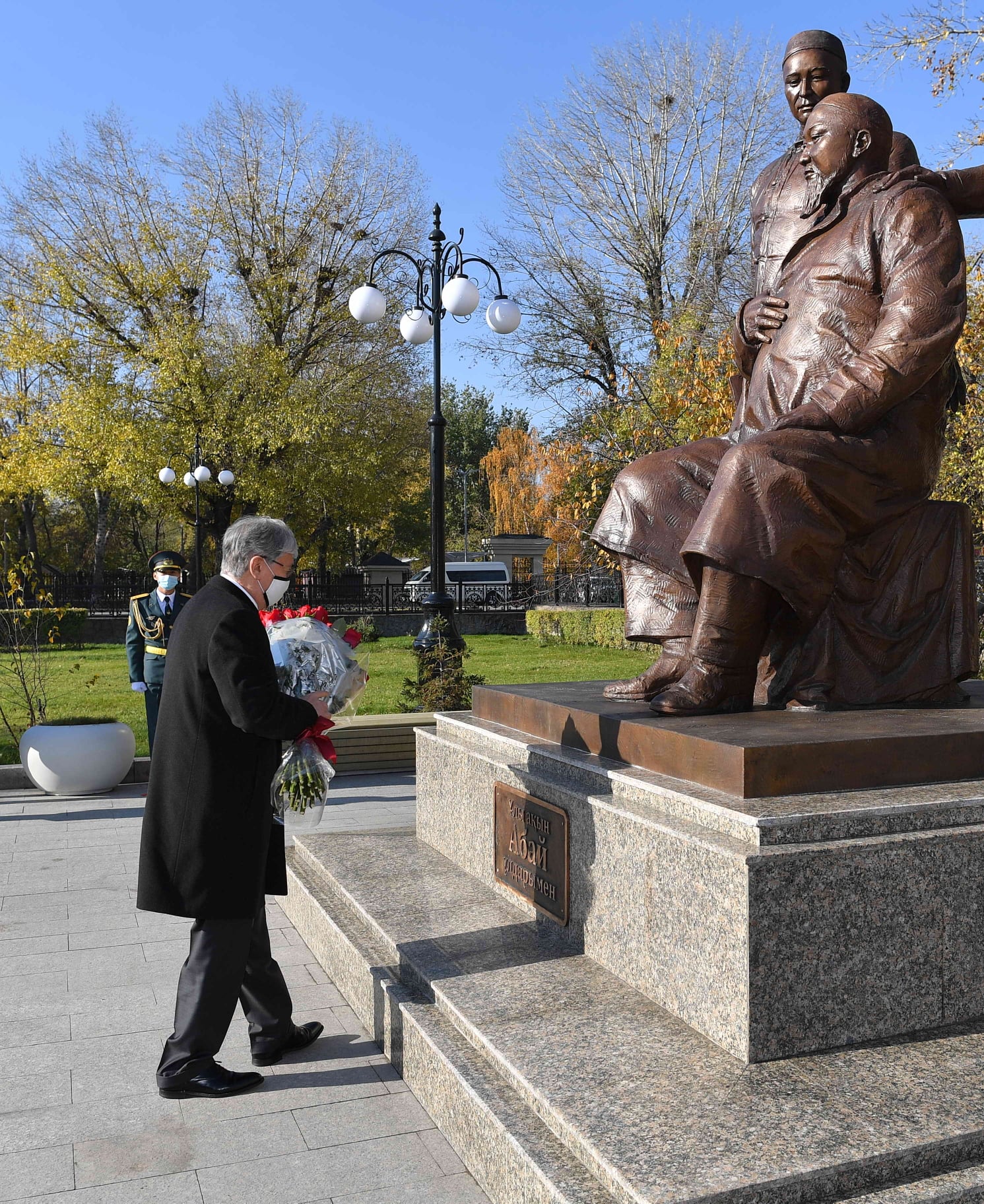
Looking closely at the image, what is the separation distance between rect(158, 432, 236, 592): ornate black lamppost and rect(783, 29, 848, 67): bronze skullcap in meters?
20.6

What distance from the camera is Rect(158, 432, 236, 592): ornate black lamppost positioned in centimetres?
2441

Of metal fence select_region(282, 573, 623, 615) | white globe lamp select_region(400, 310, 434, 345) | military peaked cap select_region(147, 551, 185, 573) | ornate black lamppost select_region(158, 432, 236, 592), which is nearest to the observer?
military peaked cap select_region(147, 551, 185, 573)

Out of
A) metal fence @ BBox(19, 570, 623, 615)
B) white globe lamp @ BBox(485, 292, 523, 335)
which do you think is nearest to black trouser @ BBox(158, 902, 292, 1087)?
white globe lamp @ BBox(485, 292, 523, 335)

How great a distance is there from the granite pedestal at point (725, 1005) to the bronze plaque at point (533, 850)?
7 centimetres

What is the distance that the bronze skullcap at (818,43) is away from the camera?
14.5 ft

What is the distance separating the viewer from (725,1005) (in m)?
2.92

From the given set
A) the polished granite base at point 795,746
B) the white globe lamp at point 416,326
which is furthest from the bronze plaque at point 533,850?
the white globe lamp at point 416,326

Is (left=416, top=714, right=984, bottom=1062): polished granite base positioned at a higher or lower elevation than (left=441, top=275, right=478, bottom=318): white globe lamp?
lower

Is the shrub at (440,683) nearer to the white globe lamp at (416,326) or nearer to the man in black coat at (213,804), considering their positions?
the white globe lamp at (416,326)

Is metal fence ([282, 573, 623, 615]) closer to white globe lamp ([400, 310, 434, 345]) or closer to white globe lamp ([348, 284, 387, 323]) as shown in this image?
white globe lamp ([400, 310, 434, 345])

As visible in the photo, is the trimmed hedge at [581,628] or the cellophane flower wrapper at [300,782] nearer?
the cellophane flower wrapper at [300,782]

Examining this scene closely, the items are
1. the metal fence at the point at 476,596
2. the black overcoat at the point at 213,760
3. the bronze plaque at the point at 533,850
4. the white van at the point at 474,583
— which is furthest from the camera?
the white van at the point at 474,583

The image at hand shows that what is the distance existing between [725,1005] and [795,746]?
0.74 meters

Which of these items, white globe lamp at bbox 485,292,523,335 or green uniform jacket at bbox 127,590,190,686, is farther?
white globe lamp at bbox 485,292,523,335
